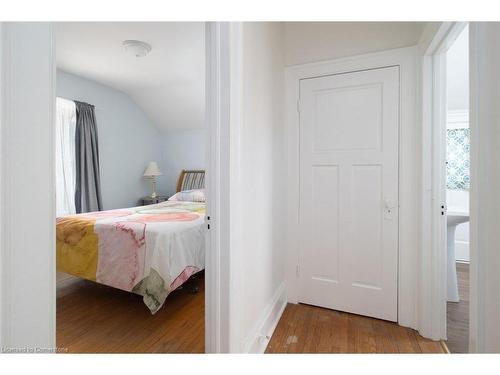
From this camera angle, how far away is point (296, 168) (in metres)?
2.16

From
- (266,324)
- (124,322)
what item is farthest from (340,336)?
(124,322)

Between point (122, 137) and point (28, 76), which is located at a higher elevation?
point (122, 137)

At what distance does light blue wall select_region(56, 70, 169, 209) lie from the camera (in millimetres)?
3801

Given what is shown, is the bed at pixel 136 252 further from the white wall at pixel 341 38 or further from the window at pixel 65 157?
the white wall at pixel 341 38

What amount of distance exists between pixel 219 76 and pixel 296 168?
46.1 inches

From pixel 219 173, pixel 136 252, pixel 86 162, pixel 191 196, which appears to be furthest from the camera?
pixel 191 196

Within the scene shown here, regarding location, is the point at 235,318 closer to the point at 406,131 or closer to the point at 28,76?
the point at 28,76

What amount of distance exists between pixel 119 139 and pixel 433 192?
4.46m

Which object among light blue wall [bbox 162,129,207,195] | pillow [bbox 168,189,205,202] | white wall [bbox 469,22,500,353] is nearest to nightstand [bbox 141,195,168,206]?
light blue wall [bbox 162,129,207,195]

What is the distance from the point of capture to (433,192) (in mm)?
1690

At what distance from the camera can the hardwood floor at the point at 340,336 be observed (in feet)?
5.25

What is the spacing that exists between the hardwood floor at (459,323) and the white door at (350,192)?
0.36m

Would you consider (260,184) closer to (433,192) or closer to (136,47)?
(433,192)
